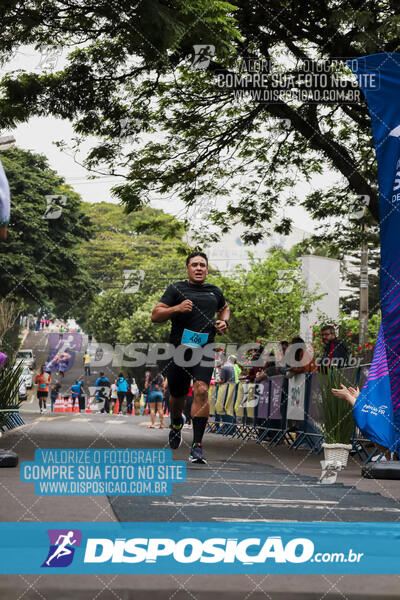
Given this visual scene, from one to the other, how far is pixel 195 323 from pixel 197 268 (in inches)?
18.7

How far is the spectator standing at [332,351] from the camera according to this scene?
11134 millimetres

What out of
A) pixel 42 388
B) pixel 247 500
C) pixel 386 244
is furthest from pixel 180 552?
pixel 42 388

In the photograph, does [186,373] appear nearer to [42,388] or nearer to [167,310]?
[167,310]

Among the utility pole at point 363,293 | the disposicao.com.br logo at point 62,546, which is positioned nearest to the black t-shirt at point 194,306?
the disposicao.com.br logo at point 62,546

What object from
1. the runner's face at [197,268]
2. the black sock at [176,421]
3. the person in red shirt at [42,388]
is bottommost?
the person in red shirt at [42,388]

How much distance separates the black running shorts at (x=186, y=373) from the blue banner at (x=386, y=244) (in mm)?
1897

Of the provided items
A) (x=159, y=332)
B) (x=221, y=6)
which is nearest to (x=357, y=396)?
(x=221, y=6)

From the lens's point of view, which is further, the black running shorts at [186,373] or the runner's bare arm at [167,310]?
the black running shorts at [186,373]

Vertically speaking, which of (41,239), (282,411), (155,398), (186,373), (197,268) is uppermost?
(41,239)

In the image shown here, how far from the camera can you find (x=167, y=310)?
23.3 ft

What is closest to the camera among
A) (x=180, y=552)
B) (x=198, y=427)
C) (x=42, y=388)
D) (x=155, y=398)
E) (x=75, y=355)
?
(x=180, y=552)

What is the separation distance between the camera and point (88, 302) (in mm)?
42781

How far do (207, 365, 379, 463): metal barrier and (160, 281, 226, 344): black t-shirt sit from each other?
3.08 meters

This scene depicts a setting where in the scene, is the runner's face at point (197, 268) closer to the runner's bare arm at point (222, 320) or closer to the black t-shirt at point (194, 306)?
the black t-shirt at point (194, 306)
